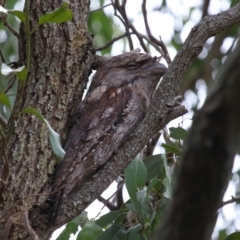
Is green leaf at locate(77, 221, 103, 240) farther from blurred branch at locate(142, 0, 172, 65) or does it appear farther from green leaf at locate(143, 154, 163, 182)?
blurred branch at locate(142, 0, 172, 65)

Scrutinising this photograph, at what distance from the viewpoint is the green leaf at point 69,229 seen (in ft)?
9.55

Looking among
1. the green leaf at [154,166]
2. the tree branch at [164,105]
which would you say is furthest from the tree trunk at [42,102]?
the green leaf at [154,166]

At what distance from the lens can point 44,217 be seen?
99.5 inches

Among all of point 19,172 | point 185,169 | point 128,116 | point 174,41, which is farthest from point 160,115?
point 174,41

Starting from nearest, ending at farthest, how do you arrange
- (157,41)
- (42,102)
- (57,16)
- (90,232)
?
(57,16) < (42,102) < (90,232) < (157,41)

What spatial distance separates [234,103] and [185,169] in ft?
0.48

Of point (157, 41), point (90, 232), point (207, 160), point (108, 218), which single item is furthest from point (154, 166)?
point (207, 160)

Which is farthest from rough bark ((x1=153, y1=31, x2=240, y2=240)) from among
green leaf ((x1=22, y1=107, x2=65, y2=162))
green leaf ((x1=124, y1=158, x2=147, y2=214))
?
green leaf ((x1=124, y1=158, x2=147, y2=214))

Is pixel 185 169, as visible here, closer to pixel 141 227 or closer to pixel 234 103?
pixel 234 103

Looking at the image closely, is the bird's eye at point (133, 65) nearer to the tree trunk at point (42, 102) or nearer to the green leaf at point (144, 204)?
the tree trunk at point (42, 102)

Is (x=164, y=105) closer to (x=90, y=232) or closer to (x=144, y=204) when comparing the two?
(x=144, y=204)

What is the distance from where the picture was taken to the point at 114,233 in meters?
2.84

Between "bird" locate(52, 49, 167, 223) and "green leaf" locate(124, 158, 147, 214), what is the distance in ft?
0.42

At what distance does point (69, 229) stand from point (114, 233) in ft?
0.78
